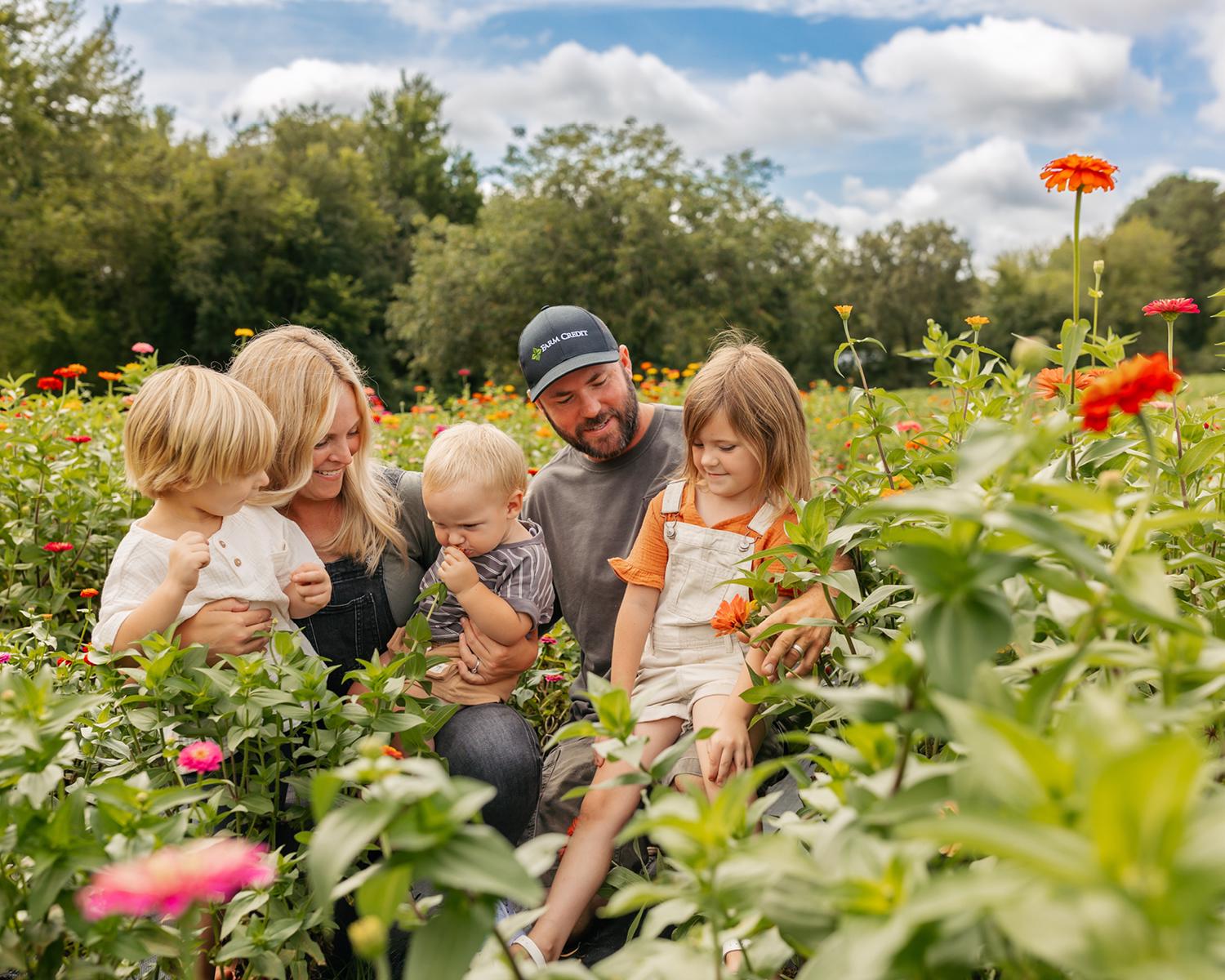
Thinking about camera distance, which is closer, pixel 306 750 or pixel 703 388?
pixel 306 750

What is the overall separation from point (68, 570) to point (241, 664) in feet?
6.39

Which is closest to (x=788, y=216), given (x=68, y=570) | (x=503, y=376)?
(x=503, y=376)

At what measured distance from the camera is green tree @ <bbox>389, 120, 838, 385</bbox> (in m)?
18.6

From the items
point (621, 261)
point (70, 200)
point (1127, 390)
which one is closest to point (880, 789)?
point (1127, 390)

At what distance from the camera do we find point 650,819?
87 cm

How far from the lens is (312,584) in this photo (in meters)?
2.14

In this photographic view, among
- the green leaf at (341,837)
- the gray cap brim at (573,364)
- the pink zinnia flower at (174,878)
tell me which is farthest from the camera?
the gray cap brim at (573,364)

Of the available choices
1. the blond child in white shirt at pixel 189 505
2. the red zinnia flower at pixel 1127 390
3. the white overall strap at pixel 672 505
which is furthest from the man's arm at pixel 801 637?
the blond child in white shirt at pixel 189 505

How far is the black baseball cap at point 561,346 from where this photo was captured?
8.21 ft

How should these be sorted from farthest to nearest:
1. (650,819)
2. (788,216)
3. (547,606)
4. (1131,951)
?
1. (788,216)
2. (547,606)
3. (650,819)
4. (1131,951)

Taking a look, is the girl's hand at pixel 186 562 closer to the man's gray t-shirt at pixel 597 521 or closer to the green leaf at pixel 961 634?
the man's gray t-shirt at pixel 597 521

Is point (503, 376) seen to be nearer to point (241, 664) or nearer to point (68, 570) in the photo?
point (68, 570)

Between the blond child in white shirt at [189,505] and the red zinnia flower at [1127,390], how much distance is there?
1500 mm

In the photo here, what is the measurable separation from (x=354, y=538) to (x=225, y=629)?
47 centimetres
